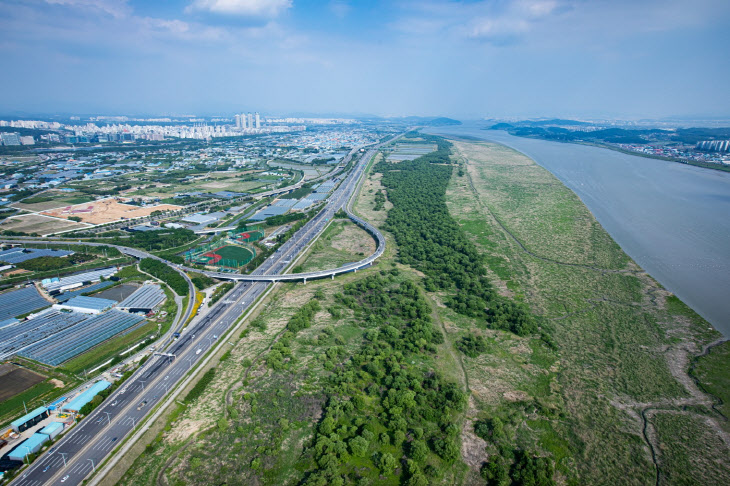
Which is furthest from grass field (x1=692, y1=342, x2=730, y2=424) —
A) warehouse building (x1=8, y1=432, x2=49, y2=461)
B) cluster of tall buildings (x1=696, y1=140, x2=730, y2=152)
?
cluster of tall buildings (x1=696, y1=140, x2=730, y2=152)

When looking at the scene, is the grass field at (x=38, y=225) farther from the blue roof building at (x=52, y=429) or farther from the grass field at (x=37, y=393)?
the blue roof building at (x=52, y=429)

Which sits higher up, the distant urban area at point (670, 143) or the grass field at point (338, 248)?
the distant urban area at point (670, 143)

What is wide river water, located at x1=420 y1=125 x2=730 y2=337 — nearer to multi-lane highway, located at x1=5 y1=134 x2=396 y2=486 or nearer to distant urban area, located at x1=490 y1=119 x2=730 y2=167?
distant urban area, located at x1=490 y1=119 x2=730 y2=167

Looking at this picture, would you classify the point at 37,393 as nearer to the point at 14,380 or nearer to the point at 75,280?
the point at 14,380

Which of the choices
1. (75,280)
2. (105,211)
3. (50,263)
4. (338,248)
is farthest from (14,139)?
(338,248)

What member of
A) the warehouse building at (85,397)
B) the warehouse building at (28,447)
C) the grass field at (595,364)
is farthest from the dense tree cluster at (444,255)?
the warehouse building at (28,447)
